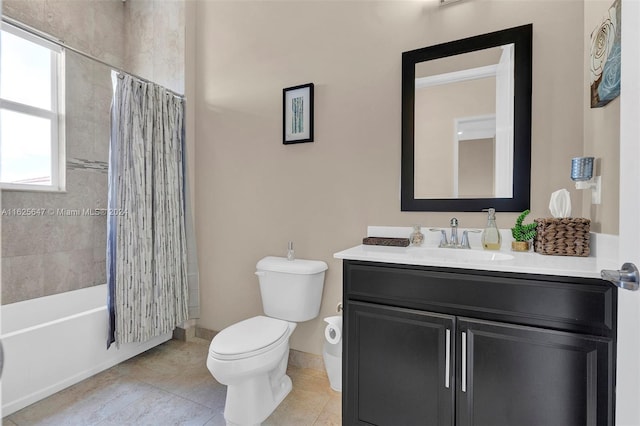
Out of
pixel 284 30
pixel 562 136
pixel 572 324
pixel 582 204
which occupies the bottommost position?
pixel 572 324

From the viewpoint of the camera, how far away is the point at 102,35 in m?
2.90

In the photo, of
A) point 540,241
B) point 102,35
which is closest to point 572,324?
point 540,241

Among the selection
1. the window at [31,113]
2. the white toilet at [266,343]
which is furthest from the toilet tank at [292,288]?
the window at [31,113]

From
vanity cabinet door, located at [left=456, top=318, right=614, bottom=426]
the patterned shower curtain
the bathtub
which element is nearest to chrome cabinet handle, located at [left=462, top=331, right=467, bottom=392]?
vanity cabinet door, located at [left=456, top=318, right=614, bottom=426]

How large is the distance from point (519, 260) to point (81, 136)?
10.5ft

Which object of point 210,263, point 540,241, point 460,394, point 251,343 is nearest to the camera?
point 460,394

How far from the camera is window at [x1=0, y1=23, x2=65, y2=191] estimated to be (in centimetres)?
234

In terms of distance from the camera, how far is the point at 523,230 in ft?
5.20

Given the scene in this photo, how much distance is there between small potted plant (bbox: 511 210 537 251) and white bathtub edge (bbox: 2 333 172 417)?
8.21ft

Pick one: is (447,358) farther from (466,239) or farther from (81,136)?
(81,136)

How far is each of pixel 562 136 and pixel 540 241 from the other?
53 cm

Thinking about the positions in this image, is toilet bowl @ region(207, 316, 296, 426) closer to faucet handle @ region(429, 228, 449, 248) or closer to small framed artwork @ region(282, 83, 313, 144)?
faucet handle @ region(429, 228, 449, 248)

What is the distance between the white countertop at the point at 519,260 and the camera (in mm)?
1190

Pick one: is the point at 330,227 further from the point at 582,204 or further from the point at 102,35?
the point at 102,35
